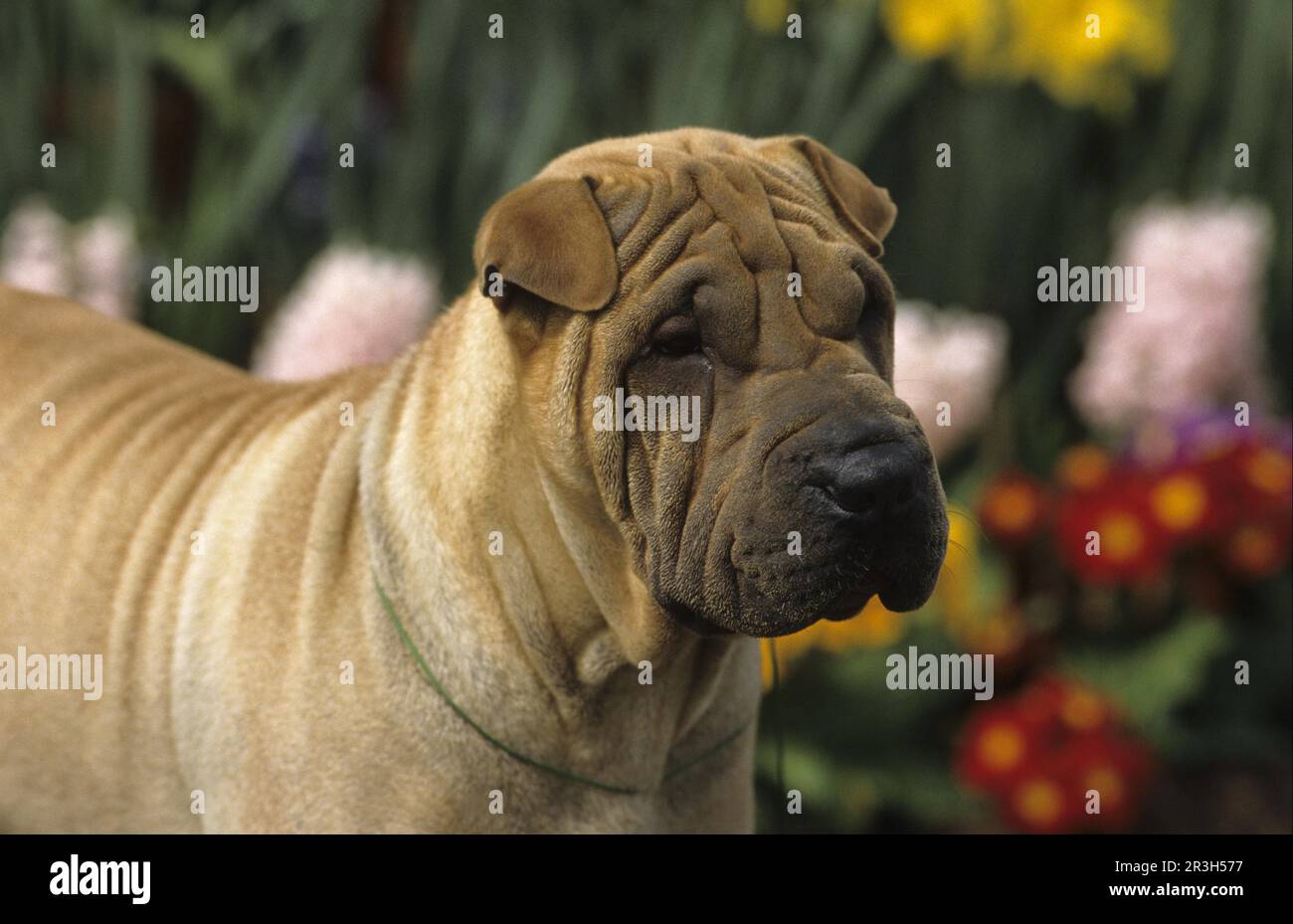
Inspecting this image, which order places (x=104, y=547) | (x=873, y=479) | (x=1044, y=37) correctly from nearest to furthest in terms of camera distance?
1. (x=873, y=479)
2. (x=104, y=547)
3. (x=1044, y=37)

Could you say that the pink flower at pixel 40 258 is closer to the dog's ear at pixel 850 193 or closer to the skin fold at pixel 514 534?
the skin fold at pixel 514 534

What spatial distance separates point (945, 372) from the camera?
4.64 m

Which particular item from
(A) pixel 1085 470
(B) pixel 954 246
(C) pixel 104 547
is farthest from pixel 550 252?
(B) pixel 954 246

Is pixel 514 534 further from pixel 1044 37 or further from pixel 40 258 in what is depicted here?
pixel 1044 37

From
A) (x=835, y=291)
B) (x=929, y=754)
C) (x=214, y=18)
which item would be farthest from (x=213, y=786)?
A: (x=214, y=18)

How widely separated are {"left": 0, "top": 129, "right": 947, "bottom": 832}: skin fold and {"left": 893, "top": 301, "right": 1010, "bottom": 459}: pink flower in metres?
1.84

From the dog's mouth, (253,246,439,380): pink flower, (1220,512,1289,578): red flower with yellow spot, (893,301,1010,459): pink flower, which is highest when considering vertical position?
(253,246,439,380): pink flower

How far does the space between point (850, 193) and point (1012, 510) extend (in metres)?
2.13

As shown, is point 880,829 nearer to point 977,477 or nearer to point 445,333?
point 977,477

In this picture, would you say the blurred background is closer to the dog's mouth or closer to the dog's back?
the dog's back

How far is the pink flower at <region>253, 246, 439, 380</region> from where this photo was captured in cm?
467

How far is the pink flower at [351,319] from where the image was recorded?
4668 millimetres

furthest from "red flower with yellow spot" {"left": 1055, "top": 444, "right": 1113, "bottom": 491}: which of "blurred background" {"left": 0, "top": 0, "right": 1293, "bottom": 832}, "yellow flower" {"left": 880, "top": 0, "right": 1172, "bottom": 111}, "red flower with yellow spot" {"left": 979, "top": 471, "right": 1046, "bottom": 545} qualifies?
"yellow flower" {"left": 880, "top": 0, "right": 1172, "bottom": 111}

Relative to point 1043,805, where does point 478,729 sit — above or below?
above
